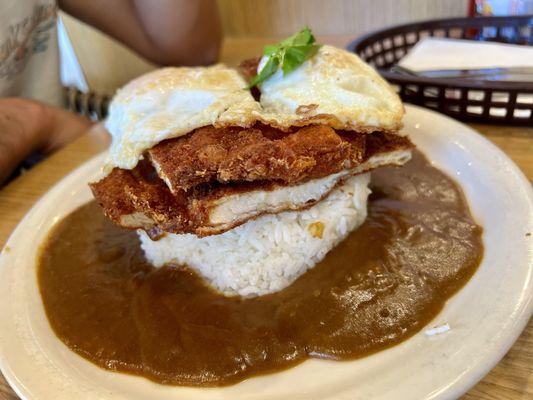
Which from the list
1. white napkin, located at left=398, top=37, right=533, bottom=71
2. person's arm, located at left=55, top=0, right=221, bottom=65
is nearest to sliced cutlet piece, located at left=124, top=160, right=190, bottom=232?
white napkin, located at left=398, top=37, right=533, bottom=71

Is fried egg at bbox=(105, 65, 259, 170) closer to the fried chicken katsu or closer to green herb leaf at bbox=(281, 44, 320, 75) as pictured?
the fried chicken katsu

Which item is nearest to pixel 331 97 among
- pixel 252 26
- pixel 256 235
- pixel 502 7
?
pixel 256 235

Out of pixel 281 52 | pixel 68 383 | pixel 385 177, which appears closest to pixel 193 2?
pixel 281 52

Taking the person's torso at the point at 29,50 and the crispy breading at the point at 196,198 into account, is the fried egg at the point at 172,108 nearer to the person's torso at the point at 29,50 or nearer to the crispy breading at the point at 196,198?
the crispy breading at the point at 196,198

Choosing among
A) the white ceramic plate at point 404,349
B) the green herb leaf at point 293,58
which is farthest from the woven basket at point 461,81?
the green herb leaf at point 293,58

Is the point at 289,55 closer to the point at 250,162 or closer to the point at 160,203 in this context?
the point at 250,162

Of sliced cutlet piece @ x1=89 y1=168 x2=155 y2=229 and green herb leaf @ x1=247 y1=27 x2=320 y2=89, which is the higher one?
A: green herb leaf @ x1=247 y1=27 x2=320 y2=89
